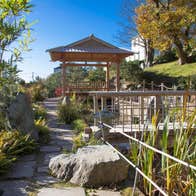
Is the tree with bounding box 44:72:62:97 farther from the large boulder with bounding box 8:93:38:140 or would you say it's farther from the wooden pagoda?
the large boulder with bounding box 8:93:38:140

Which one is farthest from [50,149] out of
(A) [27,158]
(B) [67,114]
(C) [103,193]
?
(B) [67,114]

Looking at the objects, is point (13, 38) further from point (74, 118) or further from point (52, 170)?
point (74, 118)

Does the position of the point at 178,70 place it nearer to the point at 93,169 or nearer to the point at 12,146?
the point at 12,146

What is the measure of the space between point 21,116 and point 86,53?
7243mm

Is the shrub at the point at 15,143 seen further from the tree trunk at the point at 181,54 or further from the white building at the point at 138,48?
the white building at the point at 138,48

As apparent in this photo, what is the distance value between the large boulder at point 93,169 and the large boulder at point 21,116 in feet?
5.44

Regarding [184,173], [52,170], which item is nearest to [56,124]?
[52,170]

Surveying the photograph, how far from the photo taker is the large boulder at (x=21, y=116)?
468 centimetres

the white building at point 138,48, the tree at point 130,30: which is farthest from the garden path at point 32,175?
the white building at point 138,48

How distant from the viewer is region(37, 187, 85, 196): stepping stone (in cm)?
281

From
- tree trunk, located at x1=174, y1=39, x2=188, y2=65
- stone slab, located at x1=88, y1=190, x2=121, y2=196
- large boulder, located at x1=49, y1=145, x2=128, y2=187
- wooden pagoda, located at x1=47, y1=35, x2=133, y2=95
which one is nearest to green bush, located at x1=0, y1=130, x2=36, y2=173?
large boulder, located at x1=49, y1=145, x2=128, y2=187

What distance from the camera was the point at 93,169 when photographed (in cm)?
303

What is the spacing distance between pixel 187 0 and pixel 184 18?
1266 mm

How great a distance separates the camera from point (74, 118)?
7.34 m
